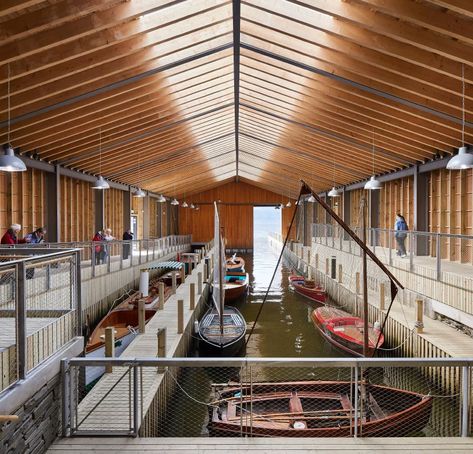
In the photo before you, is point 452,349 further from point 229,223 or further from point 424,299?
point 229,223

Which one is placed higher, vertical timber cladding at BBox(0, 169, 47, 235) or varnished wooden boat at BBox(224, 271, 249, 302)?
vertical timber cladding at BBox(0, 169, 47, 235)

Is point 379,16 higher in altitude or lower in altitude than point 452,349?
higher

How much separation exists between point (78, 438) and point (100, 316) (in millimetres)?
9246

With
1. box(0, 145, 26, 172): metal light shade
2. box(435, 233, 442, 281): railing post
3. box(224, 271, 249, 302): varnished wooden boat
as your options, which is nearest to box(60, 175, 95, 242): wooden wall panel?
box(224, 271, 249, 302): varnished wooden boat

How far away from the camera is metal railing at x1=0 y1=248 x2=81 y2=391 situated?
401 cm

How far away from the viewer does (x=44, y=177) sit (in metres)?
14.5

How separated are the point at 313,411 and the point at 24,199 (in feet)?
35.8

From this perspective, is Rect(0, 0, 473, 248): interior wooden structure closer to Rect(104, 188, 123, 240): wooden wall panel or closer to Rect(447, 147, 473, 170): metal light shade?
Rect(104, 188, 123, 240): wooden wall panel

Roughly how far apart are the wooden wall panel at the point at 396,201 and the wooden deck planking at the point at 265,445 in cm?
1366

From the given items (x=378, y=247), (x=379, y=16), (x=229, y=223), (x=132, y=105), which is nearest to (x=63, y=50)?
(x=132, y=105)

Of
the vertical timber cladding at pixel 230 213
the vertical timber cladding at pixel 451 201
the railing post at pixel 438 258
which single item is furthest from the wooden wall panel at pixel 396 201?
the vertical timber cladding at pixel 230 213

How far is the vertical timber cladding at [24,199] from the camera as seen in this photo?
41.0 feet

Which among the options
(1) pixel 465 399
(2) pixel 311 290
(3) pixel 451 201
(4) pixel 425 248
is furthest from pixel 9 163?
(2) pixel 311 290

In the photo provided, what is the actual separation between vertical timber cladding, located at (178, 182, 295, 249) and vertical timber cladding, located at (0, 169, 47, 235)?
76.2ft
